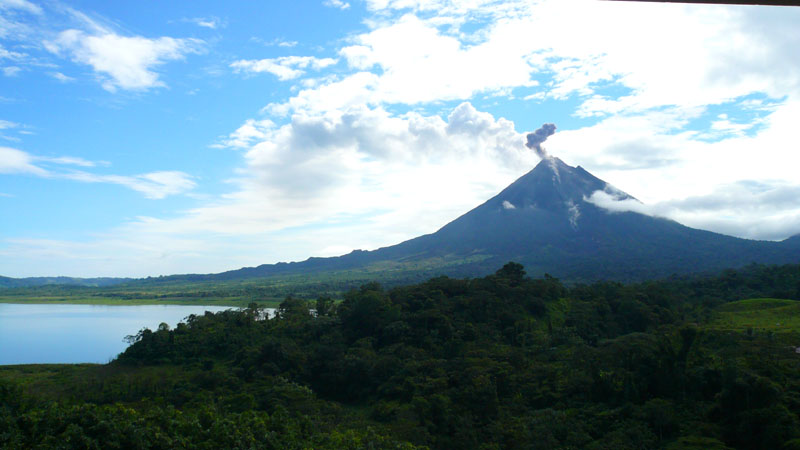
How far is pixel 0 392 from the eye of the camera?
10812mm

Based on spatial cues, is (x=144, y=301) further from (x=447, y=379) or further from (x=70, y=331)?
(x=447, y=379)

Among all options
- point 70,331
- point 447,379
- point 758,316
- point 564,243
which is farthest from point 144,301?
point 758,316

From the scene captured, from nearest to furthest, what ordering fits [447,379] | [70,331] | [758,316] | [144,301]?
[447,379], [758,316], [70,331], [144,301]

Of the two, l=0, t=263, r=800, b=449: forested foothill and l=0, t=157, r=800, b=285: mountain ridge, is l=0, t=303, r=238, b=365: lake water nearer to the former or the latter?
l=0, t=263, r=800, b=449: forested foothill

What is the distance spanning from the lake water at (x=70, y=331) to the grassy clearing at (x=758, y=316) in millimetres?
28899

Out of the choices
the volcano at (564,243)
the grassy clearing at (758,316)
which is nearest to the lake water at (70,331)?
the grassy clearing at (758,316)

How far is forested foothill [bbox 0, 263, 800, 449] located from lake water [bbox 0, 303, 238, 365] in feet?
26.6

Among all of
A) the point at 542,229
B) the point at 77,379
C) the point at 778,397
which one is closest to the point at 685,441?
the point at 778,397

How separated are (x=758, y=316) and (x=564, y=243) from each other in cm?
5013

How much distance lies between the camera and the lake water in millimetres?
28406

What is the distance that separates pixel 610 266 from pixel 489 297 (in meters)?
39.4

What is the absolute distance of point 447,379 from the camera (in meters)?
13.7

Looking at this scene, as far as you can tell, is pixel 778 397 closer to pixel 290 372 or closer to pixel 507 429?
pixel 507 429

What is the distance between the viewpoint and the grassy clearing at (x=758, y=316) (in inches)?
760
